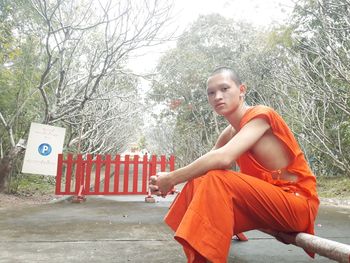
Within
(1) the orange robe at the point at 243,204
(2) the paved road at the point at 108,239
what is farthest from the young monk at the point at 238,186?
(2) the paved road at the point at 108,239

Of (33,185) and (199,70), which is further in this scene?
(199,70)

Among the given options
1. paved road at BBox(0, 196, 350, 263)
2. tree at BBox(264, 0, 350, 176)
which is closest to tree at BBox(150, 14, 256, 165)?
tree at BBox(264, 0, 350, 176)

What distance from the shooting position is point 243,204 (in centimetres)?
187

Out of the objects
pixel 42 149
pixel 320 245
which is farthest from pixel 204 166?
pixel 42 149

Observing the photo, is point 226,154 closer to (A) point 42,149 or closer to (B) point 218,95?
(B) point 218,95

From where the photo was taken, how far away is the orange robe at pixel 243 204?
169cm

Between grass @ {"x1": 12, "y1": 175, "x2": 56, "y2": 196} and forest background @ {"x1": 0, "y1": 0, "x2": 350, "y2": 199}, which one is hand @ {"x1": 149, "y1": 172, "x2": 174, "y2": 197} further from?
grass @ {"x1": 12, "y1": 175, "x2": 56, "y2": 196}

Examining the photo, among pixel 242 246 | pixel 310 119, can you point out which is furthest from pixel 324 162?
pixel 242 246

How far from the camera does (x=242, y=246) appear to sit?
10.5ft

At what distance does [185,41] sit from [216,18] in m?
2.21

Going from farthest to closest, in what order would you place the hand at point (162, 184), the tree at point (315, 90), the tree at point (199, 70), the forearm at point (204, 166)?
the tree at point (199, 70) < the tree at point (315, 90) < the hand at point (162, 184) < the forearm at point (204, 166)

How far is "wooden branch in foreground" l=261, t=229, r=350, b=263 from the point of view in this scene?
60.2 inches

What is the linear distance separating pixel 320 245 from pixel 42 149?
5.95 metres

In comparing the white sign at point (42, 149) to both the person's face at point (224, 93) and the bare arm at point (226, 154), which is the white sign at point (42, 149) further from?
the bare arm at point (226, 154)
